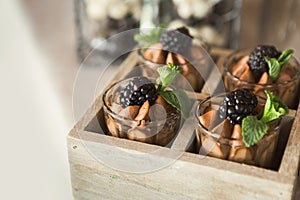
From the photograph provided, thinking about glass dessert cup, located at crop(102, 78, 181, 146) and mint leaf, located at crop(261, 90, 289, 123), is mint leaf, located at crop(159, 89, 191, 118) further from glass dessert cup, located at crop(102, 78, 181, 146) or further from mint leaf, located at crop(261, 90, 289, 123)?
mint leaf, located at crop(261, 90, 289, 123)

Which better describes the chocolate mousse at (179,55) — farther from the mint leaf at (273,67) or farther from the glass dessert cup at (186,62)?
the mint leaf at (273,67)

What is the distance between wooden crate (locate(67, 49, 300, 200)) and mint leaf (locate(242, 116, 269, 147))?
31 mm

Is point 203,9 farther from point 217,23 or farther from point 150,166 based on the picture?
point 150,166

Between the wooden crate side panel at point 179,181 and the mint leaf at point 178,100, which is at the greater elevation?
the mint leaf at point 178,100

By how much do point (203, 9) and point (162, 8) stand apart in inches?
4.5

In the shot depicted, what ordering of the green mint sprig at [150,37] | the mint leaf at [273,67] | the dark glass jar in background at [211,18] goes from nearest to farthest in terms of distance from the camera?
1. the mint leaf at [273,67]
2. the green mint sprig at [150,37]
3. the dark glass jar in background at [211,18]

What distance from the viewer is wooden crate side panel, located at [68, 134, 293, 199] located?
2.18ft

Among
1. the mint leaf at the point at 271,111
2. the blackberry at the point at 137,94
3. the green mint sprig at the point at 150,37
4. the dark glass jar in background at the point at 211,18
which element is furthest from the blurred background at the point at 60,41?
the mint leaf at the point at 271,111

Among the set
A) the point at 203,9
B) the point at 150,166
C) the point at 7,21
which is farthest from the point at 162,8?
the point at 150,166

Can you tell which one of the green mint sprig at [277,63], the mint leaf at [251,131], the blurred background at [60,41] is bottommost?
the blurred background at [60,41]

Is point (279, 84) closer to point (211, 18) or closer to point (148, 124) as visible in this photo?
point (148, 124)

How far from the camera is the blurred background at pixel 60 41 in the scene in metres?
1.05

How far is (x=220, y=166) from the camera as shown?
2.22 ft

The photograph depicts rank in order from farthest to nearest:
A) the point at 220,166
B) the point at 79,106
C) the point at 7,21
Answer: the point at 7,21 < the point at 79,106 < the point at 220,166
